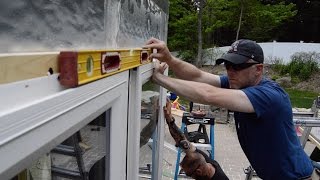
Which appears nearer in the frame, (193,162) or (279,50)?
(193,162)

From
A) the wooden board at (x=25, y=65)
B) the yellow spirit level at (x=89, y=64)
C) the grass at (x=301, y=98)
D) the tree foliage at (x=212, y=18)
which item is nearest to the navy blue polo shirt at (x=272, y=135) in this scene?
the yellow spirit level at (x=89, y=64)

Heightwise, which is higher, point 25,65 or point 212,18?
point 212,18

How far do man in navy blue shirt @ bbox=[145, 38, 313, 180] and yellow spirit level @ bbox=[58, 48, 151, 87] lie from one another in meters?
1.07

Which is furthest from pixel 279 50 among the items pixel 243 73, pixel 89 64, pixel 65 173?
pixel 89 64

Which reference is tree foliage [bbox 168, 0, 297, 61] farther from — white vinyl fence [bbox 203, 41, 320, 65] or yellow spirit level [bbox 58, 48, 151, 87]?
yellow spirit level [bbox 58, 48, 151, 87]

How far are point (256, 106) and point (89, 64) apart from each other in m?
1.83

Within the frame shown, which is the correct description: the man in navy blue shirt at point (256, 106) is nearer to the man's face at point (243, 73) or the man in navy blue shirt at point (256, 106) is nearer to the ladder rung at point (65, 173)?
the man's face at point (243, 73)

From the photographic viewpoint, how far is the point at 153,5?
238 centimetres

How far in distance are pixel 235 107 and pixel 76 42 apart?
1745mm

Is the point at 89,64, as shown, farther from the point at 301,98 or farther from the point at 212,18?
the point at 212,18

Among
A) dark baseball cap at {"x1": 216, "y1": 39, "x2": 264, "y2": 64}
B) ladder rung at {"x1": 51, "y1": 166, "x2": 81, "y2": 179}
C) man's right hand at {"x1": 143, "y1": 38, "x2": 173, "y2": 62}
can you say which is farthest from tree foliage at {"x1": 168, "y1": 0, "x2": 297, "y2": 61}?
ladder rung at {"x1": 51, "y1": 166, "x2": 81, "y2": 179}

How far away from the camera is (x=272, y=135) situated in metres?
2.69

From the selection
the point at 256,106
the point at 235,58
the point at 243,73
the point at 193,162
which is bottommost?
the point at 193,162

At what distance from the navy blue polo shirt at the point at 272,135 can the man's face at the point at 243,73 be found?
8cm
